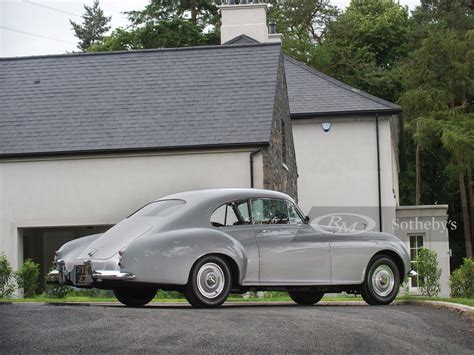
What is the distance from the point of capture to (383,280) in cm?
1359

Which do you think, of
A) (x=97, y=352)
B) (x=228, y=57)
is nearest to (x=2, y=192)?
(x=228, y=57)

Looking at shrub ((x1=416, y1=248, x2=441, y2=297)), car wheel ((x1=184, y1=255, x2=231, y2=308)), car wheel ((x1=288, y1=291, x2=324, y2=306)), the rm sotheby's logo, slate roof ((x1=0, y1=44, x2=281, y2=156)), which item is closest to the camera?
car wheel ((x1=184, y1=255, x2=231, y2=308))

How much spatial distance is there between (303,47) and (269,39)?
1437cm

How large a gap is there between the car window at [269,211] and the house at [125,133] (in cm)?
966

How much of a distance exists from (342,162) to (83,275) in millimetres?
20965

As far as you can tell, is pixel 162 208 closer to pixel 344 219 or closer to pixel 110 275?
pixel 110 275

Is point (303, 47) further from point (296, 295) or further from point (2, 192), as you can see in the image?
point (296, 295)

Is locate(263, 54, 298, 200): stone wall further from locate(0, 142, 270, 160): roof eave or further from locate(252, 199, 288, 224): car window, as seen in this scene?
locate(252, 199, 288, 224): car window

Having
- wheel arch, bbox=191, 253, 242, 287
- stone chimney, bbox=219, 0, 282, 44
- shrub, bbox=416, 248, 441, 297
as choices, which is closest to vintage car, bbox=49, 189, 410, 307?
wheel arch, bbox=191, 253, 242, 287

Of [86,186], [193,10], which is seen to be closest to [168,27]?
[193,10]

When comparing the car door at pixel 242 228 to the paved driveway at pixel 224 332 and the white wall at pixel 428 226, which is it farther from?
the white wall at pixel 428 226

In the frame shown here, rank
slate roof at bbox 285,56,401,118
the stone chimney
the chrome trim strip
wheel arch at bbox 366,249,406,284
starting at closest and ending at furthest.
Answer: the chrome trim strip, wheel arch at bbox 366,249,406,284, slate roof at bbox 285,56,401,118, the stone chimney

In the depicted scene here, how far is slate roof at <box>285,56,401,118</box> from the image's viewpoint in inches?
1257

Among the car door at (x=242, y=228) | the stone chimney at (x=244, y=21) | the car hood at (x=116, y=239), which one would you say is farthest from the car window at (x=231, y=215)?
the stone chimney at (x=244, y=21)
